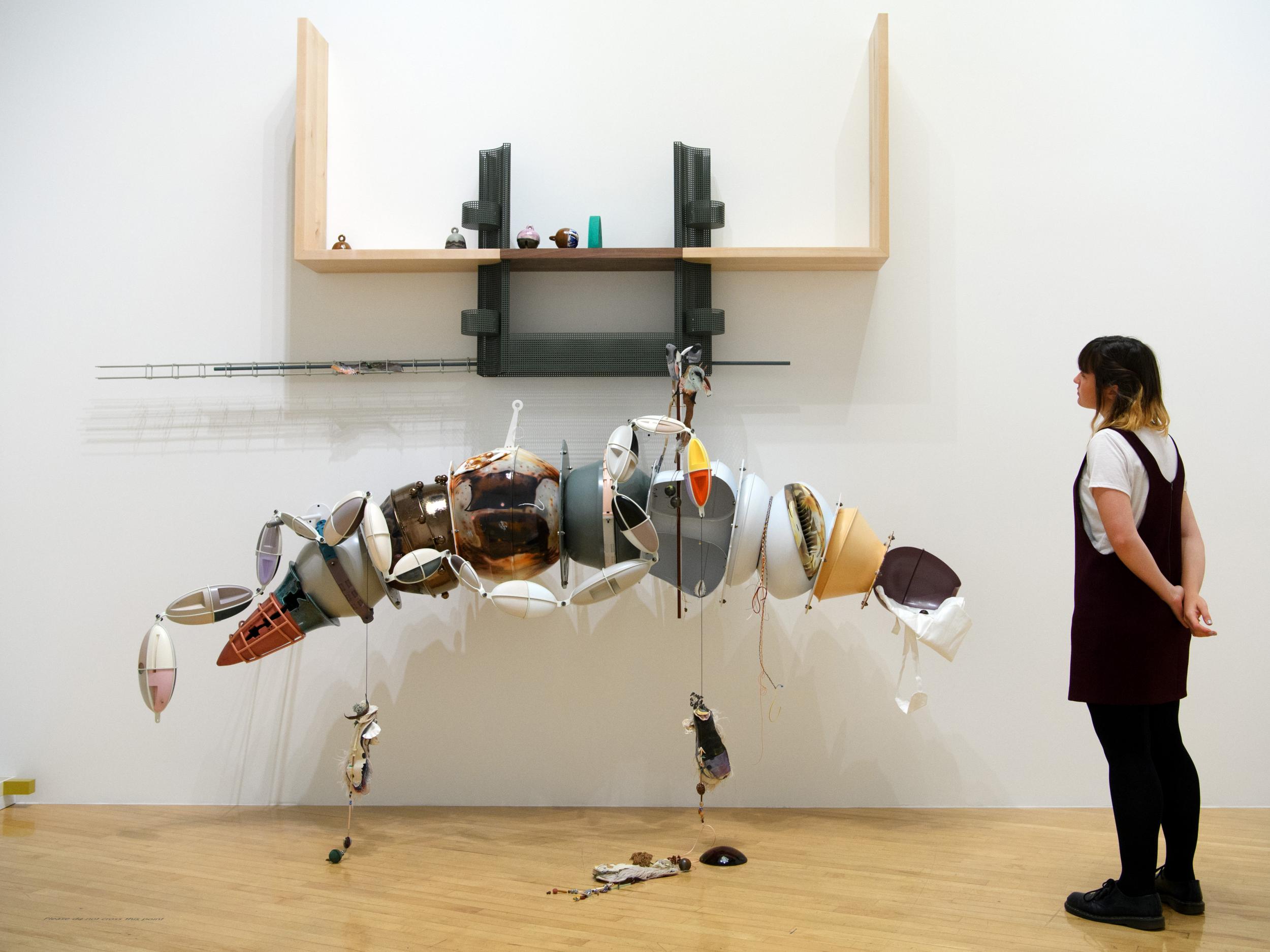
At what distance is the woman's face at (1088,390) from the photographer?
6.33 ft

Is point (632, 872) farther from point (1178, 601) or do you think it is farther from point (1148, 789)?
point (1178, 601)

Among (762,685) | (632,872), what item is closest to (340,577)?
(632,872)

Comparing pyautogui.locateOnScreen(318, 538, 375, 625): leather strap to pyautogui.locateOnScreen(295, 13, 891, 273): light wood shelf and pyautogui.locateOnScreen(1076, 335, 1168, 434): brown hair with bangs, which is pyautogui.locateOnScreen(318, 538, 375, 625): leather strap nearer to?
pyautogui.locateOnScreen(295, 13, 891, 273): light wood shelf

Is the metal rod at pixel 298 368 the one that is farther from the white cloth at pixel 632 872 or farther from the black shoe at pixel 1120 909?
the black shoe at pixel 1120 909

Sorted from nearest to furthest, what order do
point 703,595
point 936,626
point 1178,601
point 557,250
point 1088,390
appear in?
point 1178,601 < point 1088,390 < point 936,626 < point 703,595 < point 557,250

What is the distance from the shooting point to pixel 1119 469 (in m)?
1.81

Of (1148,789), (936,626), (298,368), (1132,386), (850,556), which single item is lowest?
(1148,789)

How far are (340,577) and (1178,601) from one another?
166cm

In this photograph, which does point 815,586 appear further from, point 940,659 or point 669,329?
point 669,329

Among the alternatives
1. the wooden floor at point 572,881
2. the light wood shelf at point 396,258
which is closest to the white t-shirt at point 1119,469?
the wooden floor at point 572,881

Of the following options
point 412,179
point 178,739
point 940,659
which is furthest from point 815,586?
point 178,739

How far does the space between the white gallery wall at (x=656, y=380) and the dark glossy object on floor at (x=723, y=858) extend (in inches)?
16.6

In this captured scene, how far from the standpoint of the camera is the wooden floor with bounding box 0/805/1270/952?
5.75 feet

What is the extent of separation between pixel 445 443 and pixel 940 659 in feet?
4.62
